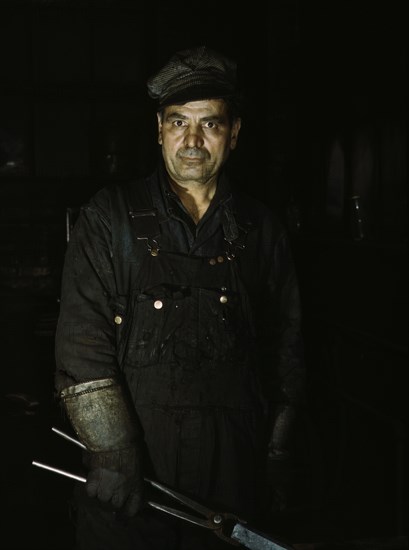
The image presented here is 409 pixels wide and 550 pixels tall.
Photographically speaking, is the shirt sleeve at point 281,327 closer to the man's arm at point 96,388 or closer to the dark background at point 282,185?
the dark background at point 282,185

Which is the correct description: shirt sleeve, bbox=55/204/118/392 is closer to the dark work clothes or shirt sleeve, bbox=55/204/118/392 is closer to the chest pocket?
the dark work clothes

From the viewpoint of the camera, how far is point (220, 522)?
2.38 m

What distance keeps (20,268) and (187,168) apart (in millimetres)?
4511

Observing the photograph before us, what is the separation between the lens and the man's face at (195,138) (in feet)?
8.53

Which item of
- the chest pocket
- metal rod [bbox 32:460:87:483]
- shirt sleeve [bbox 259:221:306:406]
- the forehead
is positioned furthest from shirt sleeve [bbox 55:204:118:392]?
shirt sleeve [bbox 259:221:306:406]

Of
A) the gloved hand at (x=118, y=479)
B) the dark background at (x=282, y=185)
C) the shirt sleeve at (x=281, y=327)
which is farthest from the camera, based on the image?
the dark background at (x=282, y=185)

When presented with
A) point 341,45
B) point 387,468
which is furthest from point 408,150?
point 387,468

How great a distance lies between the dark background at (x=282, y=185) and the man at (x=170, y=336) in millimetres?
418

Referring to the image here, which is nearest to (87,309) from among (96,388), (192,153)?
(96,388)

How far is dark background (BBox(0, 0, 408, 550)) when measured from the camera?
176 inches

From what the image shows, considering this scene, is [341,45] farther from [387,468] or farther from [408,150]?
[387,468]

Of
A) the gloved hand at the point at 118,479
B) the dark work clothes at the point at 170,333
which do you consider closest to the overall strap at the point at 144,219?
the dark work clothes at the point at 170,333

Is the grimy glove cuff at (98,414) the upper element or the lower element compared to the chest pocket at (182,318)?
lower

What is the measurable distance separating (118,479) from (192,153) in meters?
1.25
